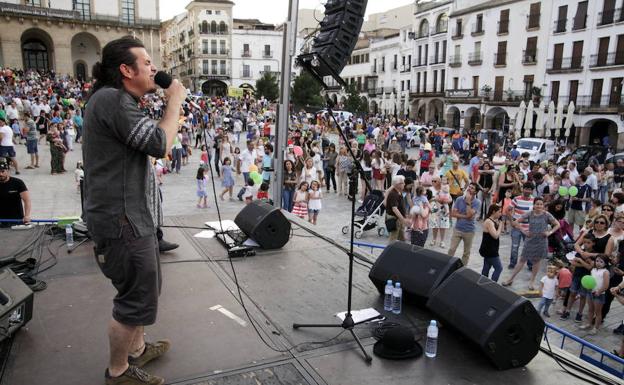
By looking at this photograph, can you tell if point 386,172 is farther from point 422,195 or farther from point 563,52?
point 563,52

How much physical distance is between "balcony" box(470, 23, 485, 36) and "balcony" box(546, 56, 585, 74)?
6802mm

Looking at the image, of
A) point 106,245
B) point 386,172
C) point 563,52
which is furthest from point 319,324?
point 563,52

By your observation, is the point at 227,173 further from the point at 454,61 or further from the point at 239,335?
the point at 454,61

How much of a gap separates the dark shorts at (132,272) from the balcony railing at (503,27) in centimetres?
3828

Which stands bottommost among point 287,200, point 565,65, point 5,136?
point 287,200

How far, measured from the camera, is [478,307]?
328cm

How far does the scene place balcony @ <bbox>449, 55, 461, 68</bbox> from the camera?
40.0 m

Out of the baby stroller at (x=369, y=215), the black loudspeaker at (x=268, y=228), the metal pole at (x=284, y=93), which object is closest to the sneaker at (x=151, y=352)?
the black loudspeaker at (x=268, y=228)

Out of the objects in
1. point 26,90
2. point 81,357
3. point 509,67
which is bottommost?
point 81,357

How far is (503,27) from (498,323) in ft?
123

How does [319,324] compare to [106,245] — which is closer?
[106,245]

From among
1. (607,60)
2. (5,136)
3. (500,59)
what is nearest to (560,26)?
(607,60)

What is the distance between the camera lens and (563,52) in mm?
31375

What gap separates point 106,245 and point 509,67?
3792 cm
